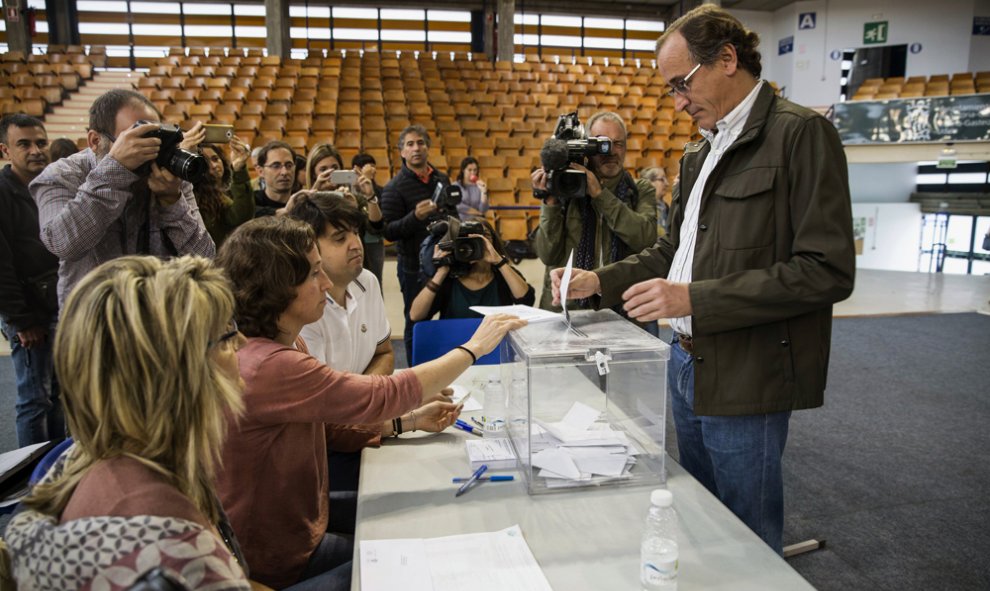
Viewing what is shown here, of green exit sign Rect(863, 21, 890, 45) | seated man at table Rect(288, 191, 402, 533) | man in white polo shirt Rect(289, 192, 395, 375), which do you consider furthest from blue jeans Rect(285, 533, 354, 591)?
green exit sign Rect(863, 21, 890, 45)

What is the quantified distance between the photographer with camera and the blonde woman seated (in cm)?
167

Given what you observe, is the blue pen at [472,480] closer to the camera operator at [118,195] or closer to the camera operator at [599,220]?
the camera operator at [599,220]

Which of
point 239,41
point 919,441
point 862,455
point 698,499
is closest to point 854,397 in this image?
point 919,441

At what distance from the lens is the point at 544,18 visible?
1362 centimetres

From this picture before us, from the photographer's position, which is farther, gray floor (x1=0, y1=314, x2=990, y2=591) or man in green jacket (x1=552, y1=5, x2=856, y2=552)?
gray floor (x1=0, y1=314, x2=990, y2=591)

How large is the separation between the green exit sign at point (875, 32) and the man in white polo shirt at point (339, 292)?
12934 millimetres

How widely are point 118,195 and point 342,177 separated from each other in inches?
57.2

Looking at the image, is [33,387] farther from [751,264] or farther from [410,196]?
[751,264]

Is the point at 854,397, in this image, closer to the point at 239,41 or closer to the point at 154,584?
the point at 154,584

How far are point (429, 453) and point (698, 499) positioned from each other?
616mm

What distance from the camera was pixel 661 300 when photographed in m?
1.22

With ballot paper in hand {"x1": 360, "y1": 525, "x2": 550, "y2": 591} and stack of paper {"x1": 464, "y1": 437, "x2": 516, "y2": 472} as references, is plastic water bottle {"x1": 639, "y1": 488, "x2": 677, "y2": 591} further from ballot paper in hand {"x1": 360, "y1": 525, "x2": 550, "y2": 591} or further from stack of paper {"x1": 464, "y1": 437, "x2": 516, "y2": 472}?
stack of paper {"x1": 464, "y1": 437, "x2": 516, "y2": 472}

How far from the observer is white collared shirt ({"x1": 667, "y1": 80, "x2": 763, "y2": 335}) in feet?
4.29

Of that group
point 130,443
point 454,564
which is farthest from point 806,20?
point 130,443
